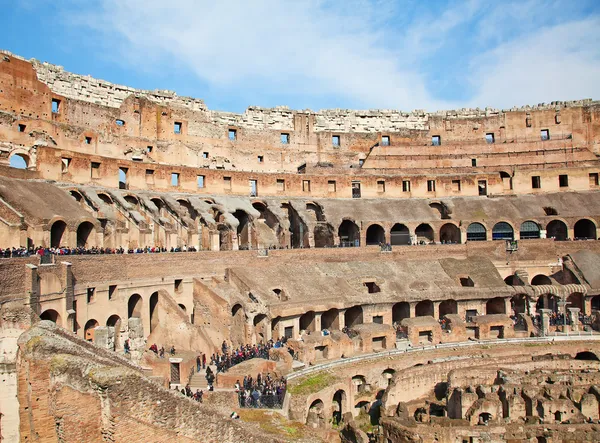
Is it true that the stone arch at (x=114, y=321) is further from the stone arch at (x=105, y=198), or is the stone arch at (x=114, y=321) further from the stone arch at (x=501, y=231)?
the stone arch at (x=501, y=231)

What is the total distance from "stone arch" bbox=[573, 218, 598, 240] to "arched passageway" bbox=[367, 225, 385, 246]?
1633 centimetres

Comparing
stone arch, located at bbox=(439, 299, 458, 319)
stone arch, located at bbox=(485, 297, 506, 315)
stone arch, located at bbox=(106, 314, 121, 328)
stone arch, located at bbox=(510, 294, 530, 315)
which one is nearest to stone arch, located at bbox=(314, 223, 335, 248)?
stone arch, located at bbox=(439, 299, 458, 319)

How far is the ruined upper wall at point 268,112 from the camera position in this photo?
39.0 meters

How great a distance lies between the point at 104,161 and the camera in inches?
1385

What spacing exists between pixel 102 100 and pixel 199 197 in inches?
447

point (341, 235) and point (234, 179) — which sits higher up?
point (234, 179)

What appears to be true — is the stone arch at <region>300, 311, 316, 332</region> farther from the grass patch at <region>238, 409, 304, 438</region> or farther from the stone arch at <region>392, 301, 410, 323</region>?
the grass patch at <region>238, 409, 304, 438</region>

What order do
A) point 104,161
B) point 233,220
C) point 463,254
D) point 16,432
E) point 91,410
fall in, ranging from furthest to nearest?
1. point 463,254
2. point 233,220
3. point 104,161
4. point 16,432
5. point 91,410

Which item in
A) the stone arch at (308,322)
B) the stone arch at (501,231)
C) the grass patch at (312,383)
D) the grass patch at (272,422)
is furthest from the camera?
the stone arch at (501,231)

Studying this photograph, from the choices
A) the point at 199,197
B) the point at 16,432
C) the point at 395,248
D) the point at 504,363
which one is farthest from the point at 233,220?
the point at 16,432

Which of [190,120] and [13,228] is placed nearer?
[13,228]

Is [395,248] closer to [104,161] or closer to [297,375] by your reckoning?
[297,375]

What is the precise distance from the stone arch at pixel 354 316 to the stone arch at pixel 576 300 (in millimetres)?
15563

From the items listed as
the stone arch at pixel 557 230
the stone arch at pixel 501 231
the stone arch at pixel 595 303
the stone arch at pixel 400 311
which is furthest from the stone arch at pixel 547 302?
the stone arch at pixel 557 230
